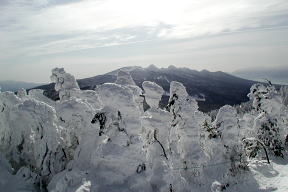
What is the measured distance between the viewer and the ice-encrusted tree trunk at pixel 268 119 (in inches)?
1118

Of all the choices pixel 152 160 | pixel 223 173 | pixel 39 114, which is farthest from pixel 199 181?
pixel 39 114

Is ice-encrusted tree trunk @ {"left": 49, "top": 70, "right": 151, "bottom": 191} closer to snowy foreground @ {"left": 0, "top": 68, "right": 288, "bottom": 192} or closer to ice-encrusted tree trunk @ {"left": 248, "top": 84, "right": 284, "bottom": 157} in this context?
snowy foreground @ {"left": 0, "top": 68, "right": 288, "bottom": 192}

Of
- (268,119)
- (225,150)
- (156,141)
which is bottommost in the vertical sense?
(225,150)

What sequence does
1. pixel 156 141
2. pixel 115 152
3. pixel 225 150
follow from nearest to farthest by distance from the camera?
1. pixel 115 152
2. pixel 156 141
3. pixel 225 150

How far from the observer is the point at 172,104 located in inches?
814

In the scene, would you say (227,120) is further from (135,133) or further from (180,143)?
(135,133)

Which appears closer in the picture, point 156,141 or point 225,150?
point 156,141

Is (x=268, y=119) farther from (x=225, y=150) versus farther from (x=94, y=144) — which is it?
(x=94, y=144)

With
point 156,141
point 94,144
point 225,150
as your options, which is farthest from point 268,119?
point 94,144

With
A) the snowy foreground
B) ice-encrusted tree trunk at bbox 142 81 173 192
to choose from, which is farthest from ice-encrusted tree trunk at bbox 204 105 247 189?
ice-encrusted tree trunk at bbox 142 81 173 192

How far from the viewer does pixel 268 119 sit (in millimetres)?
28922

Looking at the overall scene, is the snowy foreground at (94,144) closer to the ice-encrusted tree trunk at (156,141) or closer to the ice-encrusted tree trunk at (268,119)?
the ice-encrusted tree trunk at (156,141)

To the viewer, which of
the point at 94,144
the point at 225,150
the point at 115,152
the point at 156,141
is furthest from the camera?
the point at 225,150

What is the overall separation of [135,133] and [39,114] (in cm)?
398
